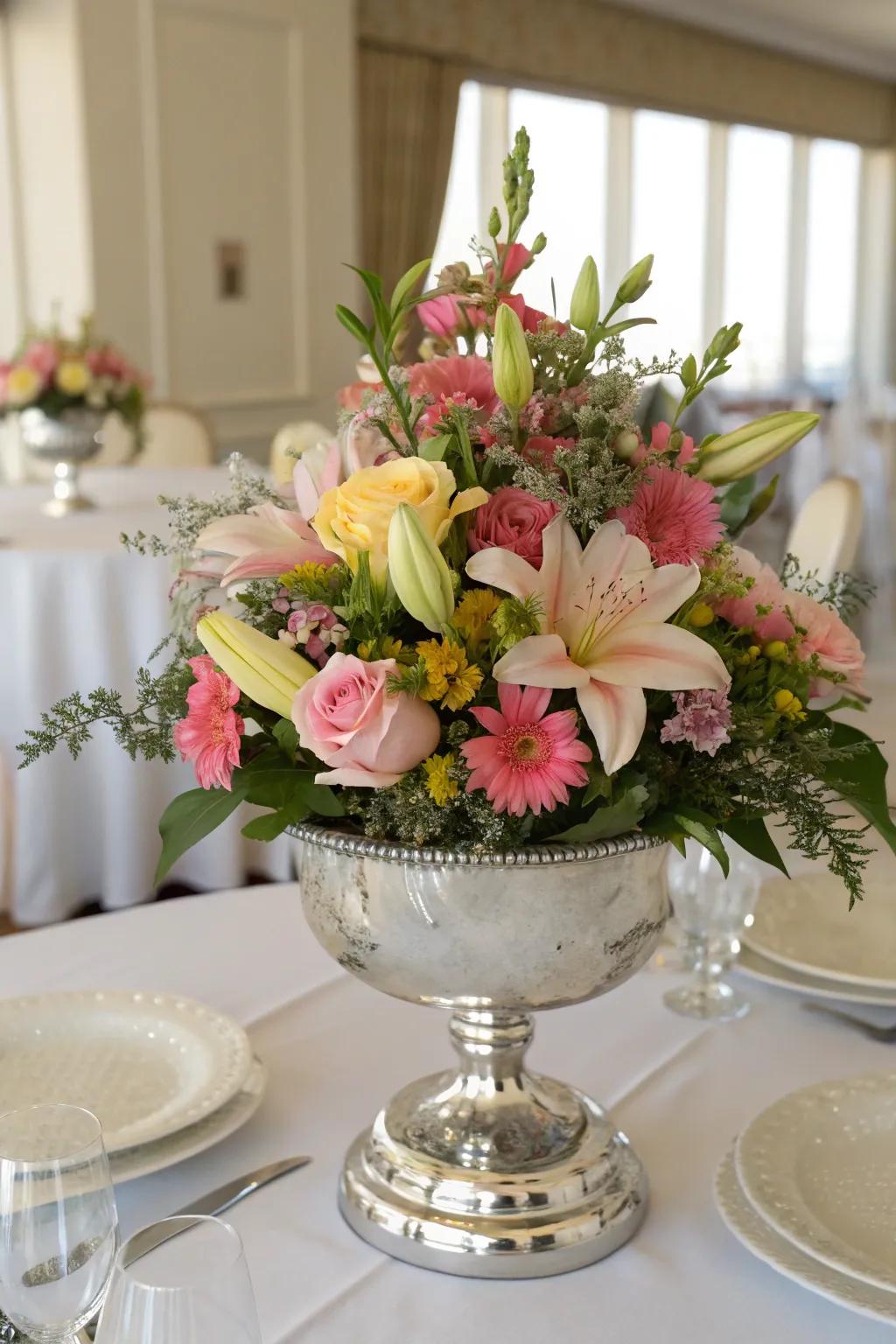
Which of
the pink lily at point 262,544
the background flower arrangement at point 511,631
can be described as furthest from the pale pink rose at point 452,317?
the pink lily at point 262,544

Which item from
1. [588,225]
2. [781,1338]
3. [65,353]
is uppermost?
[588,225]

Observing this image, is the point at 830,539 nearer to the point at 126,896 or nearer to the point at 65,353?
the point at 126,896

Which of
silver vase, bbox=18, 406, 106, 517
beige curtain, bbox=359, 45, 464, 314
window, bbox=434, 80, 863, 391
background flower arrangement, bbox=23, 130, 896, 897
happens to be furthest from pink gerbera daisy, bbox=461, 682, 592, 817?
window, bbox=434, 80, 863, 391

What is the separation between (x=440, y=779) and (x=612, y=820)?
3.7 inches

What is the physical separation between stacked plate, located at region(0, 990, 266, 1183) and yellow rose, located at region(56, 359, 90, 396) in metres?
2.52

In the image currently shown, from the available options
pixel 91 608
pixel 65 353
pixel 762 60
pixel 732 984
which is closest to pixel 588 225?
pixel 762 60

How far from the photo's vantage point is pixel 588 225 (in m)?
8.52

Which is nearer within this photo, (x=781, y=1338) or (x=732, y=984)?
(x=781, y=1338)

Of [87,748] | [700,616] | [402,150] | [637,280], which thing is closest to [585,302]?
[637,280]

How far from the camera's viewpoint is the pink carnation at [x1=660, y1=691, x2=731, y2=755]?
70cm

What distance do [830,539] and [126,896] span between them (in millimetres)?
1606

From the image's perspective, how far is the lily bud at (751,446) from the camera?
0.78 m

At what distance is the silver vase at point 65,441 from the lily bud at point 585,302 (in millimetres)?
2745

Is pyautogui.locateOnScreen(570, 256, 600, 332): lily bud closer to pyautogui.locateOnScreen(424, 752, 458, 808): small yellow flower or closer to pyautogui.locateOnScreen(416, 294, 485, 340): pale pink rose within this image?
pyautogui.locateOnScreen(416, 294, 485, 340): pale pink rose
